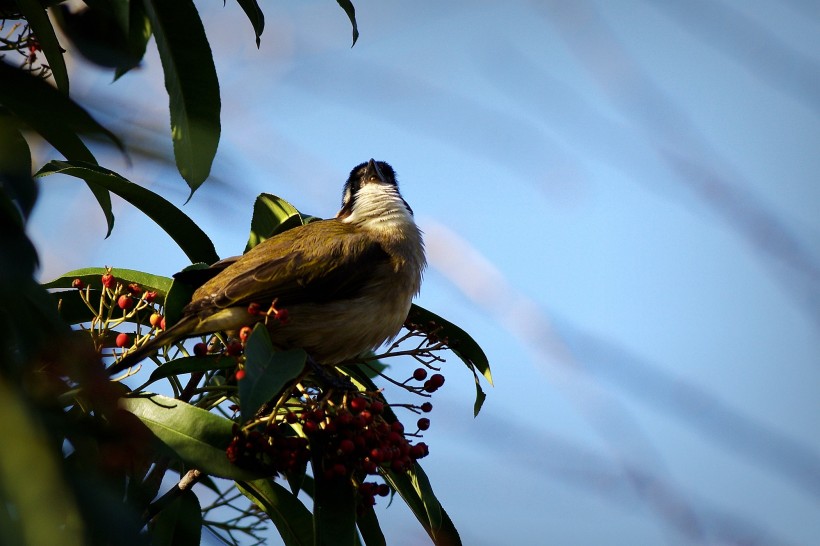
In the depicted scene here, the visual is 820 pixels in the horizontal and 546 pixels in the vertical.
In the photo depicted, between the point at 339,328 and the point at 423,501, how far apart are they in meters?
0.67

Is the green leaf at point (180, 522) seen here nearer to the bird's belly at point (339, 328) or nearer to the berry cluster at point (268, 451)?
the berry cluster at point (268, 451)

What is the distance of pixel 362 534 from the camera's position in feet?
9.18

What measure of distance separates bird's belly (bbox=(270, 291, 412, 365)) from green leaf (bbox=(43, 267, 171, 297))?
0.37 metres

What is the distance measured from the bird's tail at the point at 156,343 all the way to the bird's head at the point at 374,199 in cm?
106

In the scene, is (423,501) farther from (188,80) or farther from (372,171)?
(372,171)

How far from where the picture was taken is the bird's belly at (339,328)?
9.84 feet

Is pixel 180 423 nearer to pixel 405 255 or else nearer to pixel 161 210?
pixel 161 210

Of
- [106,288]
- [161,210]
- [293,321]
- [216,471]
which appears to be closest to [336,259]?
[293,321]

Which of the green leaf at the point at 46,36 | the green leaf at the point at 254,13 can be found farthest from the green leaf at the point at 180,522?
the green leaf at the point at 254,13

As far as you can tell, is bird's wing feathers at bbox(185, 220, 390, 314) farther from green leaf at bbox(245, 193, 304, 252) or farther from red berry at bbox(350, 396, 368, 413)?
red berry at bbox(350, 396, 368, 413)

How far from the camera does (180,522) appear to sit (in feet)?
8.59

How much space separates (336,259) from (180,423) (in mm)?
967

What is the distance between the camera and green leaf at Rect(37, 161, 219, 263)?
8.67ft

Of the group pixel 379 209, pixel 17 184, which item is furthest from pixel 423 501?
pixel 17 184
